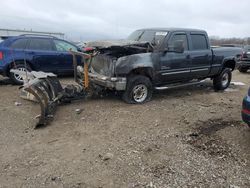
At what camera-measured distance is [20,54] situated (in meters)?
9.59

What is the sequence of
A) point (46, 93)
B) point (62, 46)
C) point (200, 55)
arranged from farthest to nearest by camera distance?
1. point (62, 46)
2. point (200, 55)
3. point (46, 93)

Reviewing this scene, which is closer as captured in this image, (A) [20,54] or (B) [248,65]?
(A) [20,54]

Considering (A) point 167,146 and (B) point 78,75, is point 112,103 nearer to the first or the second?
(B) point 78,75

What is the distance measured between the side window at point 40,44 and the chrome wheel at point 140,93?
14.1ft

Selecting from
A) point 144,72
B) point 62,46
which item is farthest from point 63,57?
point 144,72

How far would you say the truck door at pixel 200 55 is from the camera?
8406mm

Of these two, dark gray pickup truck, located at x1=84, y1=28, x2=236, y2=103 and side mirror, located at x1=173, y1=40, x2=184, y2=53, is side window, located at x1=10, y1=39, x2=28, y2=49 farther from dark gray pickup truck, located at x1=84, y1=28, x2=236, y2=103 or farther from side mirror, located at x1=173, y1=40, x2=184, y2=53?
side mirror, located at x1=173, y1=40, x2=184, y2=53

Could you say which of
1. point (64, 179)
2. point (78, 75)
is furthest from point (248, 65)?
point (64, 179)

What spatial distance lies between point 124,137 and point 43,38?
247 inches

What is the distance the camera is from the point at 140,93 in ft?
24.5

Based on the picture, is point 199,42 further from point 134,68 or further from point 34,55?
point 34,55

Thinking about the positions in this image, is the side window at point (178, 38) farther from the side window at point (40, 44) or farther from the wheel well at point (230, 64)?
the side window at point (40, 44)

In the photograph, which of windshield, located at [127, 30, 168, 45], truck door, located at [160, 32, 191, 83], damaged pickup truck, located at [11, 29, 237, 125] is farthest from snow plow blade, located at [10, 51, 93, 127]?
truck door, located at [160, 32, 191, 83]

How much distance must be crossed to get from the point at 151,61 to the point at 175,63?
2.78 ft
